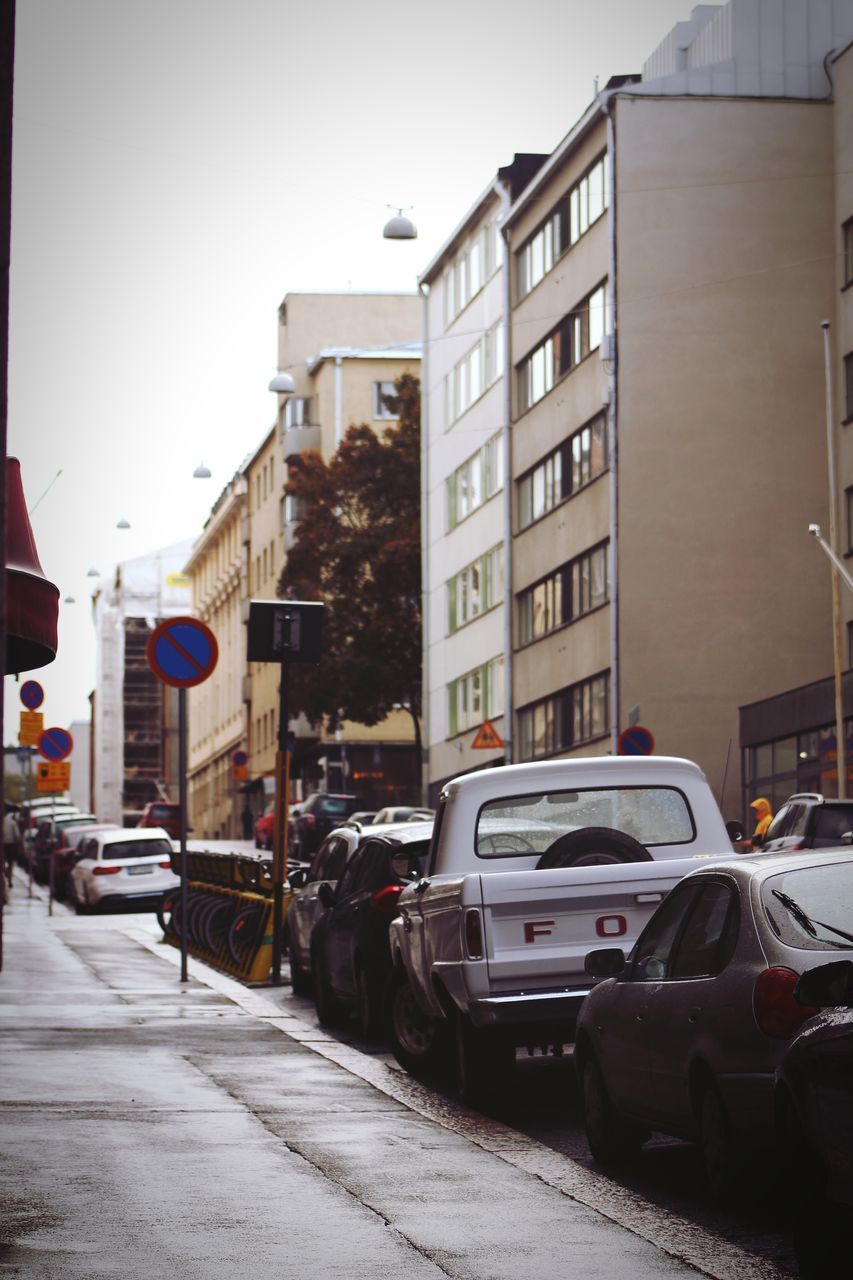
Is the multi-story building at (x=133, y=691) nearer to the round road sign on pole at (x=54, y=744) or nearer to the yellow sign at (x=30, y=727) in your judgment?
the yellow sign at (x=30, y=727)

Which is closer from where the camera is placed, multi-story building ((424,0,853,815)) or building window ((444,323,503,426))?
multi-story building ((424,0,853,815))

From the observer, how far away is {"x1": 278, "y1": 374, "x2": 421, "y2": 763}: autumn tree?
69.9 m

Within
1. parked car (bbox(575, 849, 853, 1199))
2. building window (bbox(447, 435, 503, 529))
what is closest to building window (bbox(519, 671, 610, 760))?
building window (bbox(447, 435, 503, 529))

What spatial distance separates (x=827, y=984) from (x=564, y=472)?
48817 millimetres

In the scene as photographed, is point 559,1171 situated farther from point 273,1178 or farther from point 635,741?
point 635,741

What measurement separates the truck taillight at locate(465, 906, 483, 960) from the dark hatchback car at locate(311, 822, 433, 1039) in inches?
110

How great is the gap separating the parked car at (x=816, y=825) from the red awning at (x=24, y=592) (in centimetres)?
1463

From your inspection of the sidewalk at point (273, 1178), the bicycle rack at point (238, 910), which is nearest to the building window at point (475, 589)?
the bicycle rack at point (238, 910)

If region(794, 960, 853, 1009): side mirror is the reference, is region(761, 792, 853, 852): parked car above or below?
above

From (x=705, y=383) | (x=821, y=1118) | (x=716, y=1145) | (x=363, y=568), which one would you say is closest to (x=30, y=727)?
(x=705, y=383)

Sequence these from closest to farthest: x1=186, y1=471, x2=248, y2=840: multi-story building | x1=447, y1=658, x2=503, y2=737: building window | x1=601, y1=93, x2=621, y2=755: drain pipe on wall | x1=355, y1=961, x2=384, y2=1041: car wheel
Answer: x1=355, y1=961, x2=384, y2=1041: car wheel
x1=601, y1=93, x2=621, y2=755: drain pipe on wall
x1=447, y1=658, x2=503, y2=737: building window
x1=186, y1=471, x2=248, y2=840: multi-story building

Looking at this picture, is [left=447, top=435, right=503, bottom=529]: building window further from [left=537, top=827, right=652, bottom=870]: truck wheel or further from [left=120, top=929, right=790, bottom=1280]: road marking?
[left=537, top=827, right=652, bottom=870]: truck wheel

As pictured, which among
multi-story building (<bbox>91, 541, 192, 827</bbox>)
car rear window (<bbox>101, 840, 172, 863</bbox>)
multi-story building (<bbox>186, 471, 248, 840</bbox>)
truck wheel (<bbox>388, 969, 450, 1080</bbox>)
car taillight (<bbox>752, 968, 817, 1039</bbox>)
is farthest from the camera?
multi-story building (<bbox>91, 541, 192, 827</bbox>)

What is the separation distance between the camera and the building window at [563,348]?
173ft
